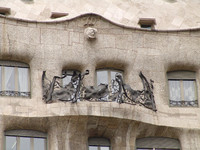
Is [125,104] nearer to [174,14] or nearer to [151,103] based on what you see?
[151,103]

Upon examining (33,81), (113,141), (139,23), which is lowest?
(113,141)

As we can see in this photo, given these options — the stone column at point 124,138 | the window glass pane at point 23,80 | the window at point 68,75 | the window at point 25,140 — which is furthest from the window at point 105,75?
the window at point 25,140

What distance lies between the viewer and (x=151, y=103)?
38.8m

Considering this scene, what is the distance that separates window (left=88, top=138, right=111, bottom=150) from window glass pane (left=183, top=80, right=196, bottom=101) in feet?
12.8

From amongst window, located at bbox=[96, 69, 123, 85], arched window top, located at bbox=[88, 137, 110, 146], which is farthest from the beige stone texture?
arched window top, located at bbox=[88, 137, 110, 146]

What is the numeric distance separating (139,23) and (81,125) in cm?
600

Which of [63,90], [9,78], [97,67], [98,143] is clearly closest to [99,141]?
[98,143]

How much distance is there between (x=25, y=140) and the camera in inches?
1481

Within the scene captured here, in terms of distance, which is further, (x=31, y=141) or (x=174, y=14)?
(x=174, y=14)

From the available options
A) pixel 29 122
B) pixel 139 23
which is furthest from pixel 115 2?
pixel 29 122

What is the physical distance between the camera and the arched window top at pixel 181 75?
1586 inches

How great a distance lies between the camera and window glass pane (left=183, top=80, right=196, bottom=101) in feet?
131

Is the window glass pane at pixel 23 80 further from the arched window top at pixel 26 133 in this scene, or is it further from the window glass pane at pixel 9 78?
the arched window top at pixel 26 133

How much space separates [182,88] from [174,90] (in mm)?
334
